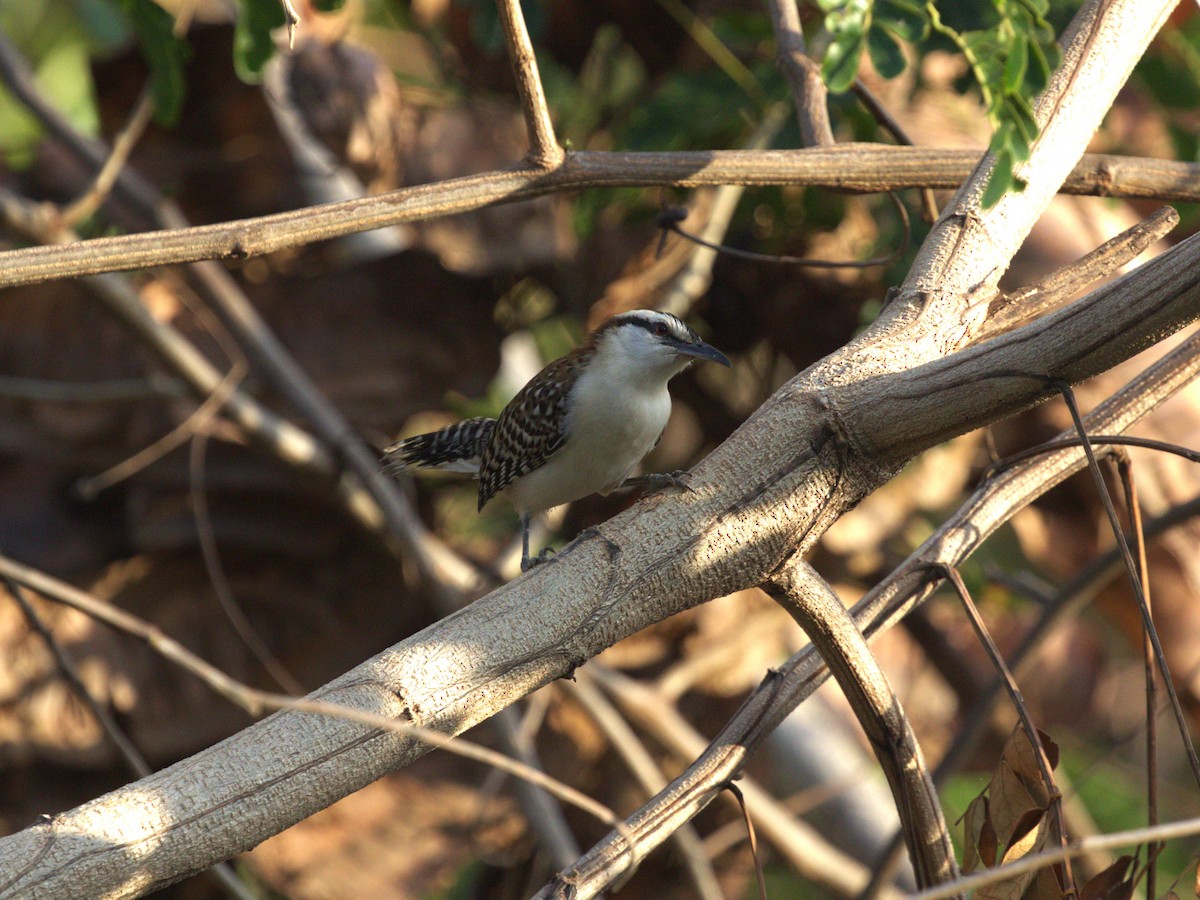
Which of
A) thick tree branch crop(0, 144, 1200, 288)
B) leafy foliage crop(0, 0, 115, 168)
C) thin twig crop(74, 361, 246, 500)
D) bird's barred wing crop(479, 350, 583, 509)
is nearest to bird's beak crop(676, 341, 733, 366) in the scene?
bird's barred wing crop(479, 350, 583, 509)

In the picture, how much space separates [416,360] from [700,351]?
1.68 metres

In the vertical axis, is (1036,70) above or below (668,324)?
below

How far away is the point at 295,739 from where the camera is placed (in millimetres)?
1478

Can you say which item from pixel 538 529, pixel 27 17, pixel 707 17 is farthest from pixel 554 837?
pixel 27 17

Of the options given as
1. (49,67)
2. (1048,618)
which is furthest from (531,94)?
(49,67)

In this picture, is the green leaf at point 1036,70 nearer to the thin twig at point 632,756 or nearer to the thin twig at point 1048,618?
the thin twig at point 1048,618

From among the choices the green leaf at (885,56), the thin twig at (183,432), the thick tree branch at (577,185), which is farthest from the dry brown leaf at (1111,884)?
the thin twig at (183,432)

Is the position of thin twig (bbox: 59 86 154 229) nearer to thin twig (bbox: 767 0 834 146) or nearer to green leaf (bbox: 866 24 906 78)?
thin twig (bbox: 767 0 834 146)

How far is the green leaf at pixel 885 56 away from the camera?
7.02 ft

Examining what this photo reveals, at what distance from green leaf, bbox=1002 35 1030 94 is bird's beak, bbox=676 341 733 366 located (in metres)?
1.54

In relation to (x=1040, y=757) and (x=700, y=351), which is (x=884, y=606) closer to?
(x=1040, y=757)

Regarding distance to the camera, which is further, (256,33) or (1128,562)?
(256,33)

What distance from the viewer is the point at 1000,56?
1753mm

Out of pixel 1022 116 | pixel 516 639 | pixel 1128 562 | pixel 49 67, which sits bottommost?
pixel 1128 562
